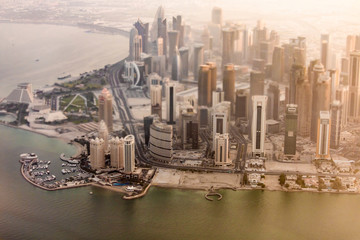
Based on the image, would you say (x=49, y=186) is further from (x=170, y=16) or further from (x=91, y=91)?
(x=170, y=16)

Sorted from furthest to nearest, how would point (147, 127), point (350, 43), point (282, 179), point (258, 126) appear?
point (350, 43) < point (147, 127) < point (258, 126) < point (282, 179)

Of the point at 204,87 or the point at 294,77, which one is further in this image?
the point at 204,87

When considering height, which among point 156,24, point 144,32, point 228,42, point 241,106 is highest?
point 156,24

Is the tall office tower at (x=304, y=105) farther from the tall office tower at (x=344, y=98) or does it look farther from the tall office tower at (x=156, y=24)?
the tall office tower at (x=156, y=24)

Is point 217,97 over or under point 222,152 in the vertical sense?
over

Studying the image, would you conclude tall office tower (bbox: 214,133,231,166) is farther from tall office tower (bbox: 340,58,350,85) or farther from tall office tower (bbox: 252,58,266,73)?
tall office tower (bbox: 252,58,266,73)

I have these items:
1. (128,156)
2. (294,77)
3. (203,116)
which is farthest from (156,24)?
(128,156)

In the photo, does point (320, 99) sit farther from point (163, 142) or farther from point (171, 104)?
point (163, 142)
